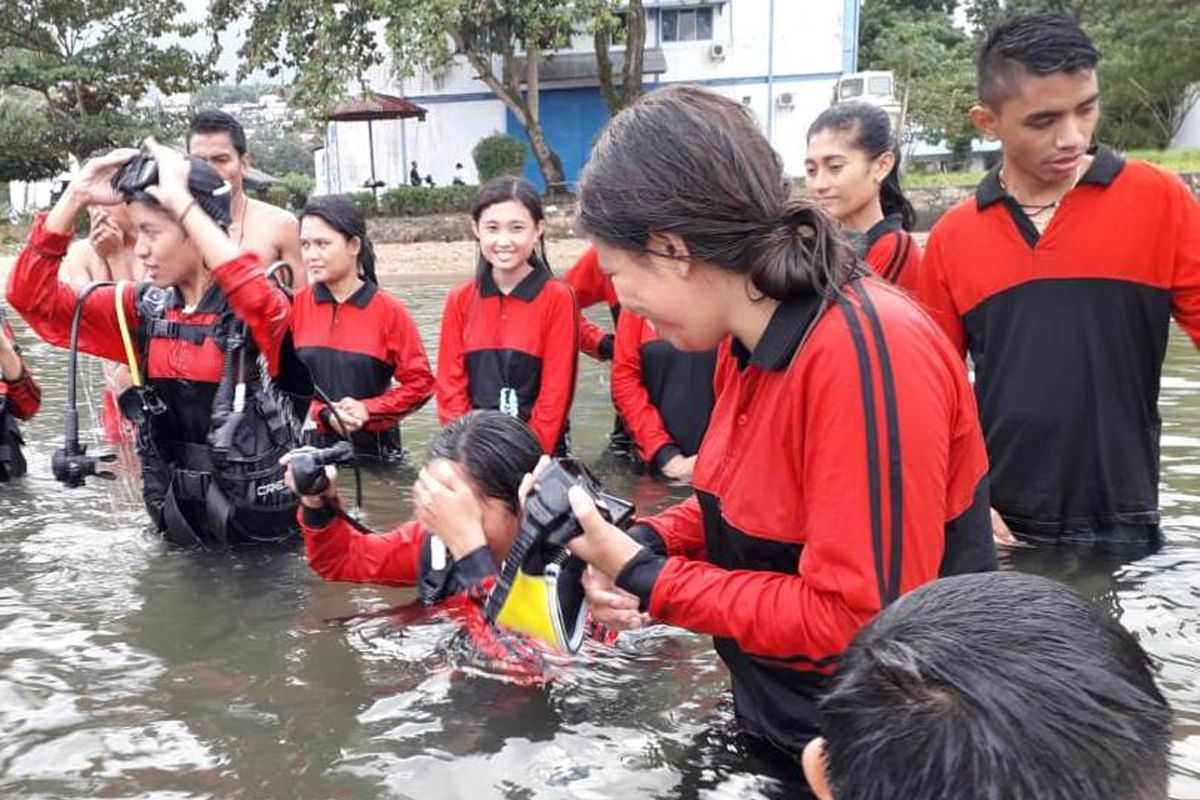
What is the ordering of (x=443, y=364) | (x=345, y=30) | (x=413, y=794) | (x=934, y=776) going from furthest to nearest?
1. (x=345, y=30)
2. (x=443, y=364)
3. (x=413, y=794)
4. (x=934, y=776)

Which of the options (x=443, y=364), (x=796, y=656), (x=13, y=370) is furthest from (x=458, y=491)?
(x=13, y=370)

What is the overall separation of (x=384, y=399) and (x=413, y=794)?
11.3 feet

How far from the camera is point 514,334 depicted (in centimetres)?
592

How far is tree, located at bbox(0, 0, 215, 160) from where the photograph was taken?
103ft

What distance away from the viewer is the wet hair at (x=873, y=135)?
497 cm

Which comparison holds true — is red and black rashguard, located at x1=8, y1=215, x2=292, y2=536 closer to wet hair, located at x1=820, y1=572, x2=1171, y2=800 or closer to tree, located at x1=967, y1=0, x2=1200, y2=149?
wet hair, located at x1=820, y1=572, x2=1171, y2=800

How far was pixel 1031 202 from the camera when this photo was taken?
12.4 ft

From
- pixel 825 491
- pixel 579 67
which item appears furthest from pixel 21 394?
pixel 579 67

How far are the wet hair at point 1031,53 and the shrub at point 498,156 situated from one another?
92.0 feet

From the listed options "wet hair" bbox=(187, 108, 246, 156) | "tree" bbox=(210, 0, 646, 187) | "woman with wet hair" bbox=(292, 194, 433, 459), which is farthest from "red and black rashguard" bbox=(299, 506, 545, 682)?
"tree" bbox=(210, 0, 646, 187)

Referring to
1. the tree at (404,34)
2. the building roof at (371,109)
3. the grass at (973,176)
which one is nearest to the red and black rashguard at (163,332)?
the tree at (404,34)

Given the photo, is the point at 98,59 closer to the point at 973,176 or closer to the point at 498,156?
the point at 498,156

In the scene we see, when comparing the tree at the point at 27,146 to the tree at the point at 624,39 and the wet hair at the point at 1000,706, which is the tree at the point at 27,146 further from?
the wet hair at the point at 1000,706

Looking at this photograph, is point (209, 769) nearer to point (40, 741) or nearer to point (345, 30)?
point (40, 741)
